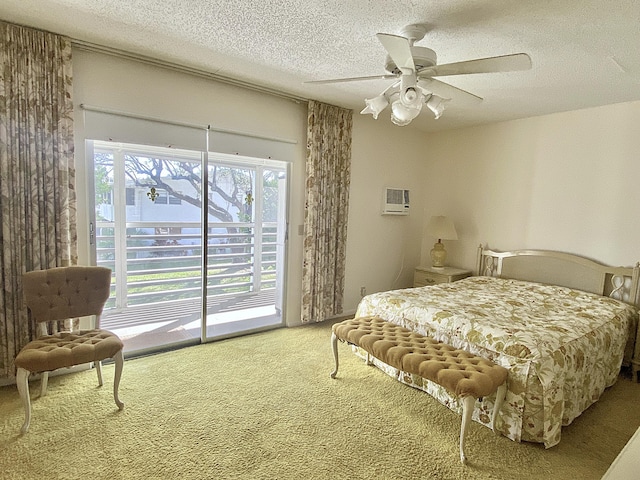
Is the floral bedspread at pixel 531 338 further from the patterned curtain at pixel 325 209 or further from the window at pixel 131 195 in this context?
the window at pixel 131 195

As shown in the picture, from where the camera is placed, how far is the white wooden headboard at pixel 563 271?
339 cm

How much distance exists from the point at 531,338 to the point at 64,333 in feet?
10.4

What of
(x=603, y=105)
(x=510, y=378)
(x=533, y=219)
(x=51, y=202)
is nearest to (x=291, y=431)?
(x=510, y=378)

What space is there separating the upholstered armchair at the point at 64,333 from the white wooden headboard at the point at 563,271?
4090 millimetres

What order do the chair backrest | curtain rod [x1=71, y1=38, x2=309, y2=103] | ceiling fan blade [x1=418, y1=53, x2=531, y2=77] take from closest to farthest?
1. ceiling fan blade [x1=418, y1=53, x2=531, y2=77]
2. the chair backrest
3. curtain rod [x1=71, y1=38, x2=309, y2=103]

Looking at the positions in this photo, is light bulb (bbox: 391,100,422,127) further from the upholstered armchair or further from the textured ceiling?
the upholstered armchair

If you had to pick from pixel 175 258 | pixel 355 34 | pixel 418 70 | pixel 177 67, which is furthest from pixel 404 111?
pixel 175 258

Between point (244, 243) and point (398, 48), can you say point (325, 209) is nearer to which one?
point (244, 243)

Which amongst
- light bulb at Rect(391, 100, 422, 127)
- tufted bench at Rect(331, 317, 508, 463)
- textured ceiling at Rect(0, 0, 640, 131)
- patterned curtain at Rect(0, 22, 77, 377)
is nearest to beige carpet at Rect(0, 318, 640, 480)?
tufted bench at Rect(331, 317, 508, 463)

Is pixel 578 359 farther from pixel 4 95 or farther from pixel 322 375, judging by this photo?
pixel 4 95

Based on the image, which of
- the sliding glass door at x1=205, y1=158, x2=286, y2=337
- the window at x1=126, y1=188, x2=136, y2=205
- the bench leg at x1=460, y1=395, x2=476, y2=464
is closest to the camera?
the bench leg at x1=460, y1=395, x2=476, y2=464

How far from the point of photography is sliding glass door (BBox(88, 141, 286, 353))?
159 inches

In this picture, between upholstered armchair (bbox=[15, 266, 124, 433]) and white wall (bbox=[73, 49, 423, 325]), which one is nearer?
upholstered armchair (bbox=[15, 266, 124, 433])

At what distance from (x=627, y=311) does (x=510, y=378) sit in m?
1.77
